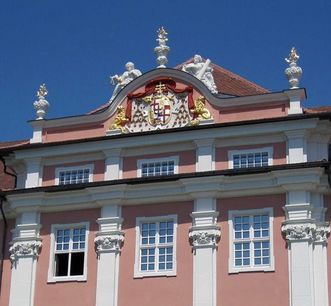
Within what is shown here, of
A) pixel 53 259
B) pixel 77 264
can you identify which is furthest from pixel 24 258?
pixel 77 264

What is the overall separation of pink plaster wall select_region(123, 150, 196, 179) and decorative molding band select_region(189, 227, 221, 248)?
2369 mm

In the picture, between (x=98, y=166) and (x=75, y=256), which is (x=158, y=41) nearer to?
(x=98, y=166)

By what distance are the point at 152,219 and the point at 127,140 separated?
3.04 metres

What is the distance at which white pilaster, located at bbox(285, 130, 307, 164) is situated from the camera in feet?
97.6

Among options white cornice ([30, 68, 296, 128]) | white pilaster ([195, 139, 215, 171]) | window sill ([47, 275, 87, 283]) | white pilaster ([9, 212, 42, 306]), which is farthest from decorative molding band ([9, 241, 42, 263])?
white pilaster ([195, 139, 215, 171])

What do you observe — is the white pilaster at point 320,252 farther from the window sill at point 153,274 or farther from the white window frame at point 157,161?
the white window frame at point 157,161

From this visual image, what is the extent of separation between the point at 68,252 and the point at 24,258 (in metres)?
1.66

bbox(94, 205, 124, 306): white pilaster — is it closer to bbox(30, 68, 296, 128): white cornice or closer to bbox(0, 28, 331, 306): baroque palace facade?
bbox(0, 28, 331, 306): baroque palace facade

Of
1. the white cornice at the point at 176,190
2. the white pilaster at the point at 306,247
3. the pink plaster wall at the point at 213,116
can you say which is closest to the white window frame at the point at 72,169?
the white cornice at the point at 176,190

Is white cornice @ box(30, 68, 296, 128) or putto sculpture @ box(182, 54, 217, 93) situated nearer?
white cornice @ box(30, 68, 296, 128)

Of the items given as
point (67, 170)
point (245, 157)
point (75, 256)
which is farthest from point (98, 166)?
point (245, 157)

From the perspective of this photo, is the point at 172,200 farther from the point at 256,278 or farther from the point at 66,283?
the point at 66,283

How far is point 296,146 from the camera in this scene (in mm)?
29891

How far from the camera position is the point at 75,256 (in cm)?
3158
